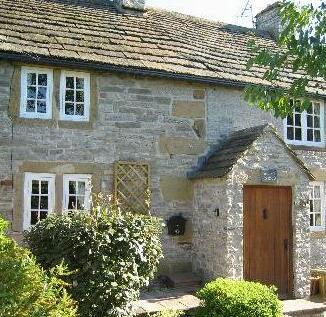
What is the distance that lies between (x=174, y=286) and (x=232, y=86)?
522 centimetres

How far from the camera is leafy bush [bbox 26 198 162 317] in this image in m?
6.60

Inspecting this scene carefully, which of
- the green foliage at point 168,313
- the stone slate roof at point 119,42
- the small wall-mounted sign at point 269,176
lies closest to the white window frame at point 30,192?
the stone slate roof at point 119,42

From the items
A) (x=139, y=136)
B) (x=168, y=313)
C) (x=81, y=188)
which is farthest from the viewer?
(x=139, y=136)

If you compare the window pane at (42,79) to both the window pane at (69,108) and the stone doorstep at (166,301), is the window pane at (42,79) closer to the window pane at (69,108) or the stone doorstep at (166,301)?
the window pane at (69,108)

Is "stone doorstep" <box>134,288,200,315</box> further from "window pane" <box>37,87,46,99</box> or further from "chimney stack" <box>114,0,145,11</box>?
"chimney stack" <box>114,0,145,11</box>

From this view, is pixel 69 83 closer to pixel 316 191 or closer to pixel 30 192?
pixel 30 192

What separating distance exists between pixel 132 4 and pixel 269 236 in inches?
330

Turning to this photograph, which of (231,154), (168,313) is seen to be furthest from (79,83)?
(168,313)

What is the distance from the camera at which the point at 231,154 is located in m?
9.83

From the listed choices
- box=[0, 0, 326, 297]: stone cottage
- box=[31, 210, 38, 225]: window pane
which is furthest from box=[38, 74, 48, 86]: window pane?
box=[31, 210, 38, 225]: window pane

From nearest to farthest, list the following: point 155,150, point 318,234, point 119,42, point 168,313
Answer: point 168,313, point 155,150, point 119,42, point 318,234

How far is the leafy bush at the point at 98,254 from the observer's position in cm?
660

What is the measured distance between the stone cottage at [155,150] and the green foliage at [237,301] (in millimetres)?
1420

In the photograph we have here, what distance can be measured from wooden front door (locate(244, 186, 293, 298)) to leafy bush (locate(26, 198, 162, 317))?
3.28m
